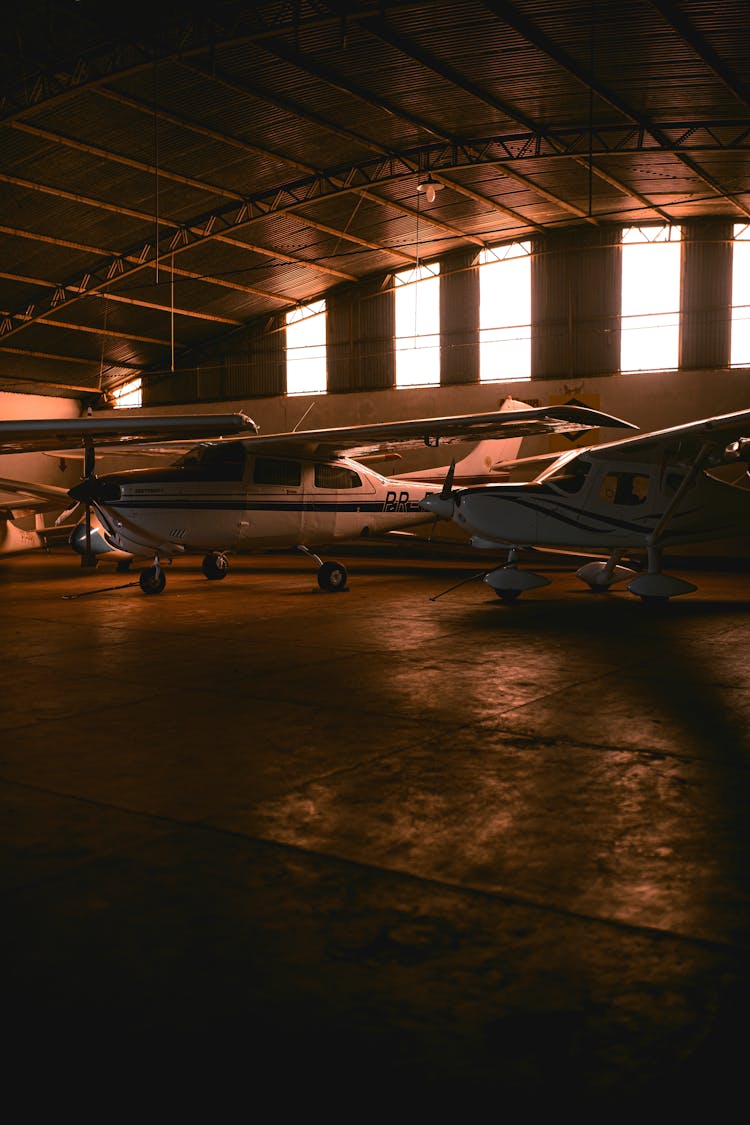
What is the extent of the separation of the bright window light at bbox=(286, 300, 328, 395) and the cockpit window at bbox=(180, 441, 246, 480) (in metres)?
16.0

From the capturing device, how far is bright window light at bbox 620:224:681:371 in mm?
24938

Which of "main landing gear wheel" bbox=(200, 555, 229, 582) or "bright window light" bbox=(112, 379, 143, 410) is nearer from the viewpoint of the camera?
"main landing gear wheel" bbox=(200, 555, 229, 582)

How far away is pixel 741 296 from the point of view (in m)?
24.2

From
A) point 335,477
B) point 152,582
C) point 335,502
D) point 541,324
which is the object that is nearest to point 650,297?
point 541,324

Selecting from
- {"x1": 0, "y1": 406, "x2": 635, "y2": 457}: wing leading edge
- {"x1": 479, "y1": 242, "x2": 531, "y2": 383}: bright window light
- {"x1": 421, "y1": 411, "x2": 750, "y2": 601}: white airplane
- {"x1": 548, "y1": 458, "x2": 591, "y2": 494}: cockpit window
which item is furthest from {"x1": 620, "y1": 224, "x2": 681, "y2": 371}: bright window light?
{"x1": 548, "y1": 458, "x2": 591, "y2": 494}: cockpit window

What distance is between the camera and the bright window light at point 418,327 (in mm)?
28281

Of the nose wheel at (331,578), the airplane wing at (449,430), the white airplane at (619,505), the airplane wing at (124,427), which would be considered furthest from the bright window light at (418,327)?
the airplane wing at (124,427)

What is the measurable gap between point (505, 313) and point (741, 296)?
6640mm

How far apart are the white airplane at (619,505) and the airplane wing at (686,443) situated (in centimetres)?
2

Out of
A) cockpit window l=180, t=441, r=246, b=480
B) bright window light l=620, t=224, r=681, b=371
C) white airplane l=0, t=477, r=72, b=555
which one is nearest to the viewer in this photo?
cockpit window l=180, t=441, r=246, b=480

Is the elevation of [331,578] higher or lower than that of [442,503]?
lower

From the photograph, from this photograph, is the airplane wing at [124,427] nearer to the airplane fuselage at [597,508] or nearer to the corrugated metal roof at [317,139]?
the airplane fuselage at [597,508]

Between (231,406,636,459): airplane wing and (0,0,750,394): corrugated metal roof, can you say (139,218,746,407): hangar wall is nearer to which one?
(0,0,750,394): corrugated metal roof

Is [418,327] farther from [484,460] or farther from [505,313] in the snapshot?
[484,460]
